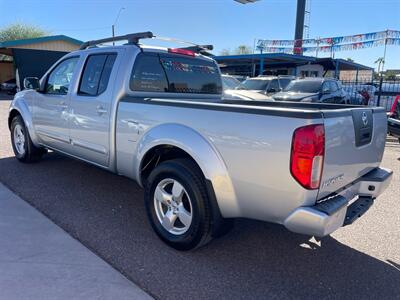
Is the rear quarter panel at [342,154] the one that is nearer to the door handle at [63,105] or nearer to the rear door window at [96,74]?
the rear door window at [96,74]

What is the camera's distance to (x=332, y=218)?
2.55 m

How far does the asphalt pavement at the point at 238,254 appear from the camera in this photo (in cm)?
284

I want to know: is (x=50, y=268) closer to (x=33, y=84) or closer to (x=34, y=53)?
(x=33, y=84)

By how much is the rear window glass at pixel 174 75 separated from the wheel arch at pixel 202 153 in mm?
961

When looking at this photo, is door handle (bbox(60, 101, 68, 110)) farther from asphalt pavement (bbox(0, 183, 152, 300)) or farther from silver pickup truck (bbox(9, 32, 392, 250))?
asphalt pavement (bbox(0, 183, 152, 300))

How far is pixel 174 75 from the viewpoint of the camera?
4527mm

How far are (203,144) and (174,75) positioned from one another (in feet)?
5.89

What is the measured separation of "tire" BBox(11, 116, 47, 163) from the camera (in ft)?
19.3

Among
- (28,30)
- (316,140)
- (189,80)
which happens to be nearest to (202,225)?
(316,140)

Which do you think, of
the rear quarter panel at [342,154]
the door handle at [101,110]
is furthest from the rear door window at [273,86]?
the rear quarter panel at [342,154]

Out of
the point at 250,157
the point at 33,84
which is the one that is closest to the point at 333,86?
the point at 33,84

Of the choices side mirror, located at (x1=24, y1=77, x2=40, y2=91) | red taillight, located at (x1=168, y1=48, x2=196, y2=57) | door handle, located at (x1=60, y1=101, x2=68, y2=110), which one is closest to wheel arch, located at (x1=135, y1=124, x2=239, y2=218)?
red taillight, located at (x1=168, y1=48, x2=196, y2=57)

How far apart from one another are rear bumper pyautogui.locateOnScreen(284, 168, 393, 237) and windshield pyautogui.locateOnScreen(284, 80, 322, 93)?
1019cm

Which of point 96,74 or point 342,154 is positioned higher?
point 96,74
